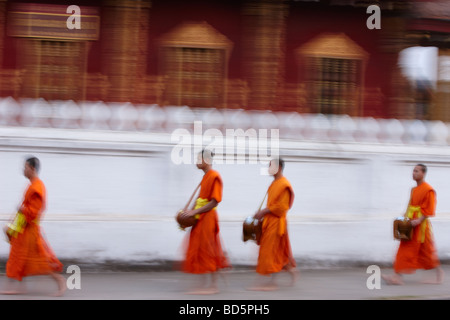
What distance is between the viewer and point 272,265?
338 inches

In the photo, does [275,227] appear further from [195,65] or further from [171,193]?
[195,65]

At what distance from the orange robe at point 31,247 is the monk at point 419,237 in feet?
14.2

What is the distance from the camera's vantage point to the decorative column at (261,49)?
39.1 feet

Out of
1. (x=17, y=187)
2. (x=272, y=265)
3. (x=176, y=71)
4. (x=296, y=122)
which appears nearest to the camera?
(x=272, y=265)

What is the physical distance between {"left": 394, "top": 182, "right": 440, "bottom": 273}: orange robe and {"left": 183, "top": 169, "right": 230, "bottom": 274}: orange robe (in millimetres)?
2560

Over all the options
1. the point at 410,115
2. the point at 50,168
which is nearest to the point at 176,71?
the point at 50,168

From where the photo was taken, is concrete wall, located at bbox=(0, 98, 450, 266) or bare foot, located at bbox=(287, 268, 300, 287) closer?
bare foot, located at bbox=(287, 268, 300, 287)

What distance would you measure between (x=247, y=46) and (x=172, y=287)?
468 cm

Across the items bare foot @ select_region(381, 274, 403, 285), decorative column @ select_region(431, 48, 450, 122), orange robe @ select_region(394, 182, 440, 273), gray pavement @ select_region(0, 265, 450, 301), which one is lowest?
gray pavement @ select_region(0, 265, 450, 301)

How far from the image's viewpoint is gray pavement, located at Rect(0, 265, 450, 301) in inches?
326

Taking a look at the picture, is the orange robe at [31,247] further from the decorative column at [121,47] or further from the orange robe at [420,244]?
the orange robe at [420,244]

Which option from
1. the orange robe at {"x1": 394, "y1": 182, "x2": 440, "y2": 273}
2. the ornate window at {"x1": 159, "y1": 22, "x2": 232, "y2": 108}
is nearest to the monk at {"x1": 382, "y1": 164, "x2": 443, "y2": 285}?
the orange robe at {"x1": 394, "y1": 182, "x2": 440, "y2": 273}

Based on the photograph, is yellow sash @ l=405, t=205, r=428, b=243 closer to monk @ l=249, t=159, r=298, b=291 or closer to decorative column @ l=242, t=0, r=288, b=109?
monk @ l=249, t=159, r=298, b=291

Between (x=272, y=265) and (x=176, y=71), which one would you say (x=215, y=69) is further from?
(x=272, y=265)
